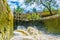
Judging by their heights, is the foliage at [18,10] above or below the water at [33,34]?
above

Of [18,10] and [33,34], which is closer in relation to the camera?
[33,34]

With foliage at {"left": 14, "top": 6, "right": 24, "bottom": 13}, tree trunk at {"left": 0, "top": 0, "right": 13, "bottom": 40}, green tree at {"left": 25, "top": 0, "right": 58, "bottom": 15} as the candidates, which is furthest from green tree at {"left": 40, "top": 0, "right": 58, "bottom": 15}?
tree trunk at {"left": 0, "top": 0, "right": 13, "bottom": 40}

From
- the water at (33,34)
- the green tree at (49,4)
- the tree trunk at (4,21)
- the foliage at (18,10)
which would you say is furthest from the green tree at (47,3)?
the tree trunk at (4,21)

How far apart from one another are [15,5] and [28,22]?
386mm

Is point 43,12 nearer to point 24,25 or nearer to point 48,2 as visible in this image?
point 48,2

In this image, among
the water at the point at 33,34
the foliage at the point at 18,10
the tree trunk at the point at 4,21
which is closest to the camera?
the tree trunk at the point at 4,21

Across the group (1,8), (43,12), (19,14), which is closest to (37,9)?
(43,12)

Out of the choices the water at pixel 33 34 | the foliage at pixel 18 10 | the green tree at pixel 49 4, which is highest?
the green tree at pixel 49 4

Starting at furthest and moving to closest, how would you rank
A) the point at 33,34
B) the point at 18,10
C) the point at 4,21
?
the point at 18,10
the point at 33,34
the point at 4,21

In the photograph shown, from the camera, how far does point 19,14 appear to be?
3.01 metres

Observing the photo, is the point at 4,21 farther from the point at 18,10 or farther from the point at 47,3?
the point at 47,3

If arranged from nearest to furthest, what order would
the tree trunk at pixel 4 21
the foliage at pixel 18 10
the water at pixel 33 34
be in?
1. the tree trunk at pixel 4 21
2. the water at pixel 33 34
3. the foliage at pixel 18 10

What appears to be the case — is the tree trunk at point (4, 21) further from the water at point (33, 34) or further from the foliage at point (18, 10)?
the foliage at point (18, 10)

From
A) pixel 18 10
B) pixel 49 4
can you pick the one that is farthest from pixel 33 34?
pixel 49 4
